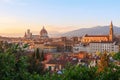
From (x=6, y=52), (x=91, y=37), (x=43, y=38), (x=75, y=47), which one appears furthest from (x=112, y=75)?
(x=43, y=38)

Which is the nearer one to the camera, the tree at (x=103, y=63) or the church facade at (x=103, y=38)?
the tree at (x=103, y=63)

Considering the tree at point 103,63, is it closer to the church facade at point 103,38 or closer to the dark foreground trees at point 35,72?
the dark foreground trees at point 35,72

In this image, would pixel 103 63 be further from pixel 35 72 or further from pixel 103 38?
pixel 103 38

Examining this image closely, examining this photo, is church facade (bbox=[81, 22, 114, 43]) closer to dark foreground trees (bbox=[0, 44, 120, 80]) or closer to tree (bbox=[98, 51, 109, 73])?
tree (bbox=[98, 51, 109, 73])

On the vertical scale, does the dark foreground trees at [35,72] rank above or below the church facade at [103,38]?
above

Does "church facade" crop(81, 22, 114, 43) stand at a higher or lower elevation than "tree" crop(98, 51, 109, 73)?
lower

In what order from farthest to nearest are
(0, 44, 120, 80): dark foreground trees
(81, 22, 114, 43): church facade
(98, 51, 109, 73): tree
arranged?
(81, 22, 114, 43): church facade → (98, 51, 109, 73): tree → (0, 44, 120, 80): dark foreground trees

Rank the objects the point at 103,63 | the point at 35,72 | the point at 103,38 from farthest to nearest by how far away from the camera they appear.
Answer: the point at 103,38 → the point at 103,63 → the point at 35,72

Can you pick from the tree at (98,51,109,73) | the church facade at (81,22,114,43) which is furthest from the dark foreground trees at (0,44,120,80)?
the church facade at (81,22,114,43)

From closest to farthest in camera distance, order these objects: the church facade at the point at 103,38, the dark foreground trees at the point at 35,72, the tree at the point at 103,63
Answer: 1. the dark foreground trees at the point at 35,72
2. the tree at the point at 103,63
3. the church facade at the point at 103,38

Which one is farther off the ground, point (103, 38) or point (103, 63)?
point (103, 63)

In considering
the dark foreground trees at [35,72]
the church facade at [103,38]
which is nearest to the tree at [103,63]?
the dark foreground trees at [35,72]

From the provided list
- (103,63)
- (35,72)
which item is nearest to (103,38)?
(103,63)

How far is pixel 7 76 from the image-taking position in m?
6.50
